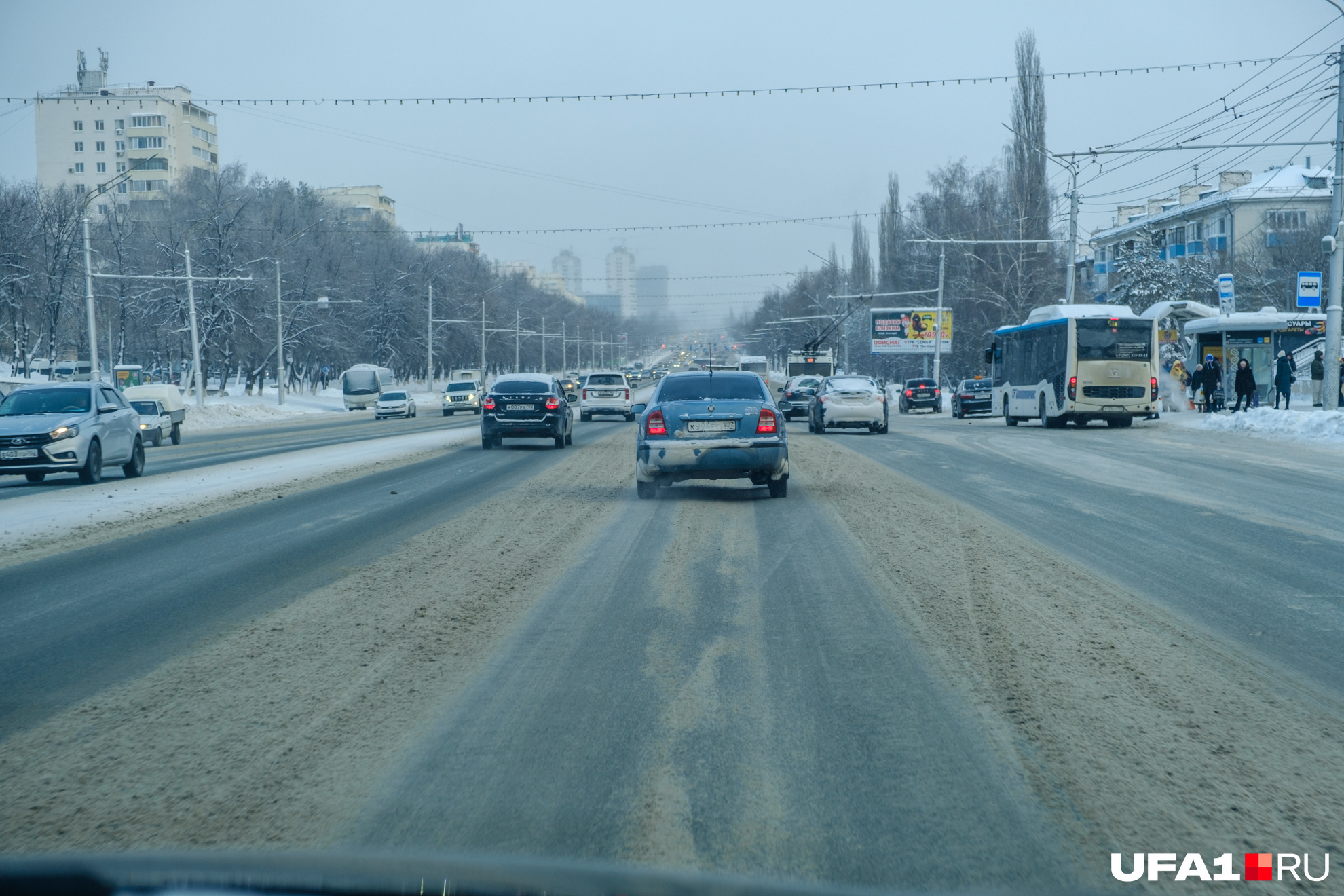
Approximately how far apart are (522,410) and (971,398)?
28.8 meters

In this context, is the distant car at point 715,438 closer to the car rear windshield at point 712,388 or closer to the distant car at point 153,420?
the car rear windshield at point 712,388

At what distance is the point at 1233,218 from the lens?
78.8 metres

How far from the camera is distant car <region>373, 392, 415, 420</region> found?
54656 mm

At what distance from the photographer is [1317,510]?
43.0 ft

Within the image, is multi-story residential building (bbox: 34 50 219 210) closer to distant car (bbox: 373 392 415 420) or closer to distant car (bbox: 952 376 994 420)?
distant car (bbox: 373 392 415 420)

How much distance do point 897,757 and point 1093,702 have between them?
1335 mm

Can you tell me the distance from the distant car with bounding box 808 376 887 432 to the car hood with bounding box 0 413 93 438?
19.6 m

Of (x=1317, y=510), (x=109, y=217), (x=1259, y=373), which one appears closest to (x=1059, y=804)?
(x=1317, y=510)

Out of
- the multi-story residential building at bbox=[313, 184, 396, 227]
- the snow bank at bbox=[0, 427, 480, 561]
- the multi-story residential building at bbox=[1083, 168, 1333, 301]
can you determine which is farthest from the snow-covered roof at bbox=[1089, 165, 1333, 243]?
the multi-story residential building at bbox=[313, 184, 396, 227]

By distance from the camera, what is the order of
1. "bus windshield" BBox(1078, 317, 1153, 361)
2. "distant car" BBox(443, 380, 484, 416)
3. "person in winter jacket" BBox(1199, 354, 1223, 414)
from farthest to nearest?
"distant car" BBox(443, 380, 484, 416) < "person in winter jacket" BBox(1199, 354, 1223, 414) < "bus windshield" BBox(1078, 317, 1153, 361)

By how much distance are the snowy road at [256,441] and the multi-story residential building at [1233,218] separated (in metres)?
43.2

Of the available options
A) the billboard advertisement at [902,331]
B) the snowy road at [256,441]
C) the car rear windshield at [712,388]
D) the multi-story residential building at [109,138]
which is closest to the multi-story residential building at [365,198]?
the multi-story residential building at [109,138]

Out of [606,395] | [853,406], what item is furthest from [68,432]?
[606,395]

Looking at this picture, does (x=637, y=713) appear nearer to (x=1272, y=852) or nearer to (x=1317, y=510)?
(x=1272, y=852)
